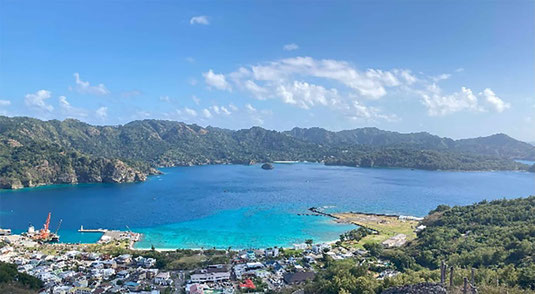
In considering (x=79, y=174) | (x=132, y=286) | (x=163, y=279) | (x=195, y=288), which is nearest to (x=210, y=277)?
(x=195, y=288)

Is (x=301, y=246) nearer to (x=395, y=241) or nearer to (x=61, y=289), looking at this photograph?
(x=395, y=241)

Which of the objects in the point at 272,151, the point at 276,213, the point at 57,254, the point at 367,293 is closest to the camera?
the point at 367,293

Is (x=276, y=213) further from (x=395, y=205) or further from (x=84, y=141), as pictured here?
(x=84, y=141)

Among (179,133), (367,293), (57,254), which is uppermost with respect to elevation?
(179,133)

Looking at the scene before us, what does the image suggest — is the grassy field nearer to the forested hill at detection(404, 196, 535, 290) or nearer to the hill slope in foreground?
the hill slope in foreground

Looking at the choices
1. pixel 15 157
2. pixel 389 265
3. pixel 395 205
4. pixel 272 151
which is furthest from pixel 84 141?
pixel 389 265
